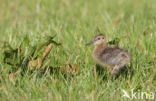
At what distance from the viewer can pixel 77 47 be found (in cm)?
566

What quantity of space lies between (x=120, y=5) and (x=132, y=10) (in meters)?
0.51

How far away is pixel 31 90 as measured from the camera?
4.08 m

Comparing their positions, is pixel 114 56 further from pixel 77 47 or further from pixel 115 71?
pixel 77 47

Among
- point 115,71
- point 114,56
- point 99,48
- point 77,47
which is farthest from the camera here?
point 77,47

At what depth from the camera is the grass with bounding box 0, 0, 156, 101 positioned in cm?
408

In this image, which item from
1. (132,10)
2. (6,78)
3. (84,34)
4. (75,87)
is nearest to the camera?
(75,87)

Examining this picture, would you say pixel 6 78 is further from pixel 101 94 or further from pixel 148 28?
pixel 148 28

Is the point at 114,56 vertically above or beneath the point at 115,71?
above

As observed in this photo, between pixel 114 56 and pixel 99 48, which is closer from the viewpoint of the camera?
pixel 114 56

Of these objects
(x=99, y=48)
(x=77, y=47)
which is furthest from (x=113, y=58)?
(x=77, y=47)

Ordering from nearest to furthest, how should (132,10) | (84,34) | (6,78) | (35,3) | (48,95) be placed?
(48,95)
(6,78)
(84,34)
(132,10)
(35,3)

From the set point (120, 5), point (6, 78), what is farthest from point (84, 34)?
point (120, 5)

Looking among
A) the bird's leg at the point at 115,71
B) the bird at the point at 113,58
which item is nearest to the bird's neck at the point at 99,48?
the bird at the point at 113,58

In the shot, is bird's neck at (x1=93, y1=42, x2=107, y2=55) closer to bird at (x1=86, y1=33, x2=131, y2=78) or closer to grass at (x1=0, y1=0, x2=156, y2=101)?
bird at (x1=86, y1=33, x2=131, y2=78)
